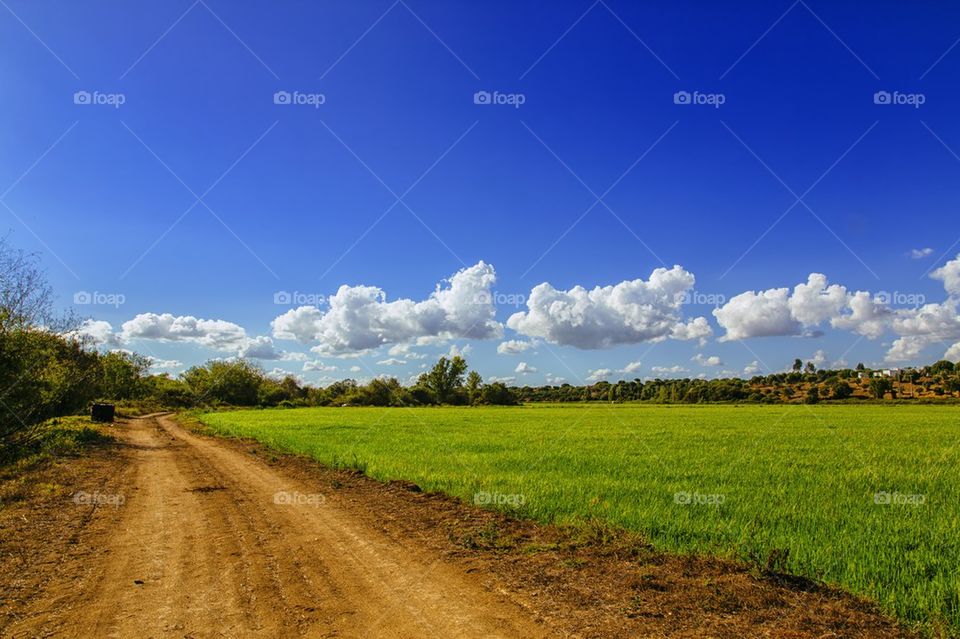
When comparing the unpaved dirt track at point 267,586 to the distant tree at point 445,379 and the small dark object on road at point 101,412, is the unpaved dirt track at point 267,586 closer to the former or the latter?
the small dark object on road at point 101,412

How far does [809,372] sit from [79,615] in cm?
20902

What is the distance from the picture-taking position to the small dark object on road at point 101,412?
40.7m

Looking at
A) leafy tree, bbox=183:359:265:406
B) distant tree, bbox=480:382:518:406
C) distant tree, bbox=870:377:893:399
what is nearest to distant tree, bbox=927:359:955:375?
distant tree, bbox=870:377:893:399

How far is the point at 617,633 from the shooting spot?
5.55m

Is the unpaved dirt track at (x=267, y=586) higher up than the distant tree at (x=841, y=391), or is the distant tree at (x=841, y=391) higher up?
the unpaved dirt track at (x=267, y=586)

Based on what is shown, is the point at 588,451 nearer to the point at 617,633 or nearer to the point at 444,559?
the point at 444,559

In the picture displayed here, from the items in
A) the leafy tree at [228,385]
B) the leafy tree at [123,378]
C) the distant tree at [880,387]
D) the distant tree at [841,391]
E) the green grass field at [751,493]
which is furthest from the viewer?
the distant tree at [880,387]

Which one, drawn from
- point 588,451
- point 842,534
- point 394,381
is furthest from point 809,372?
point 842,534

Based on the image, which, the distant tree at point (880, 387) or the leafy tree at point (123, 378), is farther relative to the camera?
the distant tree at point (880, 387)

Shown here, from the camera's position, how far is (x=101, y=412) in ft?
134

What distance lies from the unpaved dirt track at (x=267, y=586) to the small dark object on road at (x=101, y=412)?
3681cm

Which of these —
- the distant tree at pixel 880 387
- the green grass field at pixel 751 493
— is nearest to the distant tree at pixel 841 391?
the distant tree at pixel 880 387

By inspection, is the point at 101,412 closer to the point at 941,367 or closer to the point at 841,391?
the point at 841,391

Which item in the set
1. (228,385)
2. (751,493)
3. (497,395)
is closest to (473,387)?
(497,395)
